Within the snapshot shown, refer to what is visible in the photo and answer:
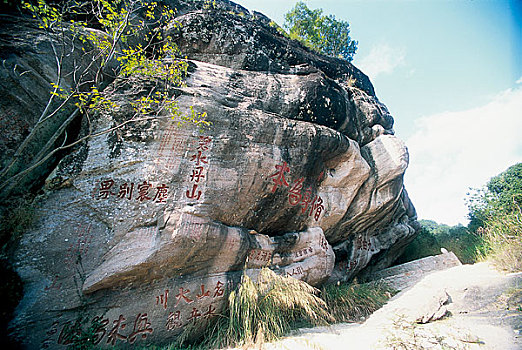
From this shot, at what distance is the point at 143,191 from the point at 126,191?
0.28 metres

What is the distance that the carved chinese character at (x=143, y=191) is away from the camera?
14.8ft

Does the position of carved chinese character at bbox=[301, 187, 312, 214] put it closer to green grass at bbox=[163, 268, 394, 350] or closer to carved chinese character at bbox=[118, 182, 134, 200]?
green grass at bbox=[163, 268, 394, 350]

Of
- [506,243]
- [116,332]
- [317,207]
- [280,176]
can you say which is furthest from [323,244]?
[506,243]

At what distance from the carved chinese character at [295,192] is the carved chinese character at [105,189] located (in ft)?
11.5

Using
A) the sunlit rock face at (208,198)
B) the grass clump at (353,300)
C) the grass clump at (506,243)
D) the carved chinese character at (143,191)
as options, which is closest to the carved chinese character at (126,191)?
the sunlit rock face at (208,198)

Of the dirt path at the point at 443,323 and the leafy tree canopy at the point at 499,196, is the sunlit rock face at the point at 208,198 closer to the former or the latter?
the dirt path at the point at 443,323

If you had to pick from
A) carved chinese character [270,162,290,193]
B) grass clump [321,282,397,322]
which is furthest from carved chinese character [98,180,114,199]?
grass clump [321,282,397,322]

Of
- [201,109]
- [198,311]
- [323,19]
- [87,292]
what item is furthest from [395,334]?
[323,19]

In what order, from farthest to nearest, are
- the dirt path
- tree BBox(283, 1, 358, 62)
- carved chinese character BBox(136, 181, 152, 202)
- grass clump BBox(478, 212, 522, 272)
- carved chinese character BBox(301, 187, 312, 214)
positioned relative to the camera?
tree BBox(283, 1, 358, 62) < carved chinese character BBox(301, 187, 312, 214) < grass clump BBox(478, 212, 522, 272) < carved chinese character BBox(136, 181, 152, 202) < the dirt path

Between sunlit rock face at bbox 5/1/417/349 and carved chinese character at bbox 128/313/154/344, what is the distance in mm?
16

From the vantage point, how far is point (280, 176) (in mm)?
5645

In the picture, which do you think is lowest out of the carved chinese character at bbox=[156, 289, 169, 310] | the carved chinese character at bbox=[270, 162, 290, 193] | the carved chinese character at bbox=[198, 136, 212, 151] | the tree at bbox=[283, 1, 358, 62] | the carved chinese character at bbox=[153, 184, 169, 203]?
the carved chinese character at bbox=[156, 289, 169, 310]

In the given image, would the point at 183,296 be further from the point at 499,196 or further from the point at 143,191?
the point at 499,196

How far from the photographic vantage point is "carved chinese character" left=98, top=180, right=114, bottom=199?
4.39 metres
